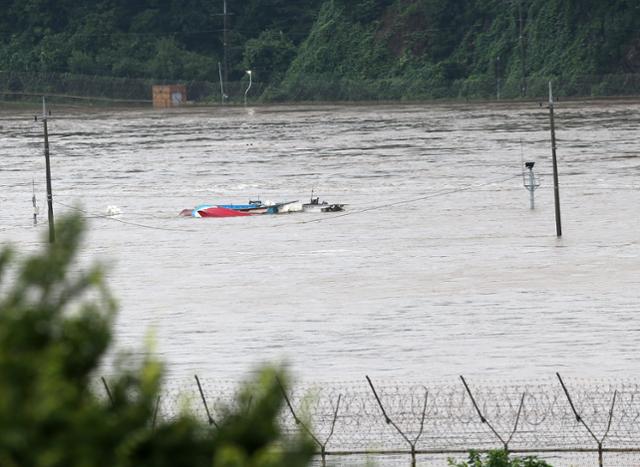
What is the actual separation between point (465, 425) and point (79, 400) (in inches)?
640

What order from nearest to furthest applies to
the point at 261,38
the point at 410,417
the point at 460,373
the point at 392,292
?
the point at 410,417 → the point at 460,373 → the point at 392,292 → the point at 261,38

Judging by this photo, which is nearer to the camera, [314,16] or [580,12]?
[580,12]

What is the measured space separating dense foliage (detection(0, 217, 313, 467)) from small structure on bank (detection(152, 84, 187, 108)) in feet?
433

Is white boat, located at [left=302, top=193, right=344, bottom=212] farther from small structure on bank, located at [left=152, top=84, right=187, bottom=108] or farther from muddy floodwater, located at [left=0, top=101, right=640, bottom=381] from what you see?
small structure on bank, located at [left=152, top=84, right=187, bottom=108]

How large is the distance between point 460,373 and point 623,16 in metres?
93.4

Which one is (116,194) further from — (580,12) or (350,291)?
(580,12)

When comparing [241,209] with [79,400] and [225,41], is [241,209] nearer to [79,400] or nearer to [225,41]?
[79,400]

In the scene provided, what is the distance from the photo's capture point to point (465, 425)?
72.0ft

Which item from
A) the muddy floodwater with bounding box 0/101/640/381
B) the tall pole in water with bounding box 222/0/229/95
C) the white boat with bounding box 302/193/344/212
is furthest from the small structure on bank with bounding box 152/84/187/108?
the white boat with bounding box 302/193/344/212

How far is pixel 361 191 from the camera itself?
2773 inches

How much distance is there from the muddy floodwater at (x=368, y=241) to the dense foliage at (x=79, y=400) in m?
0.32

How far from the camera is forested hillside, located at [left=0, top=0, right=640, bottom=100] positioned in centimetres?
12044

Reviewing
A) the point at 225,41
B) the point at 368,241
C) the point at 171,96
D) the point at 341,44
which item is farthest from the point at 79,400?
the point at 171,96

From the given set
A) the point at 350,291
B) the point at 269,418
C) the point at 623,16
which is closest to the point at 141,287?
the point at 350,291
